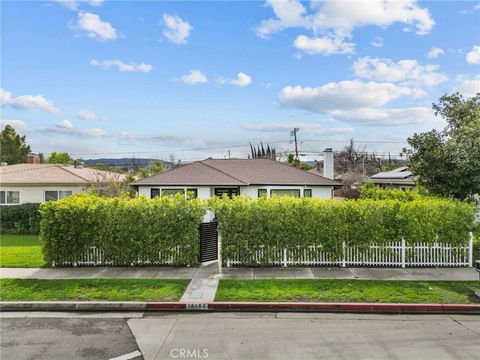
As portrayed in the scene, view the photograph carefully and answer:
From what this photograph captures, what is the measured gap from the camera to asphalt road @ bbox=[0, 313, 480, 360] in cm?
617

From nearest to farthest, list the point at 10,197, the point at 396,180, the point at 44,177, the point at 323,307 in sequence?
1. the point at 323,307
2. the point at 10,197
3. the point at 44,177
4. the point at 396,180

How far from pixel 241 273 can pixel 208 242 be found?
183 centimetres

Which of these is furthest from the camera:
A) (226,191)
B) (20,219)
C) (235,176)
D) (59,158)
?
(59,158)

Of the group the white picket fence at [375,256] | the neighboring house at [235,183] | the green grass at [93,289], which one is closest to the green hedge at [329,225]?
the white picket fence at [375,256]

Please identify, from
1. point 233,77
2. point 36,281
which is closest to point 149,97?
point 233,77

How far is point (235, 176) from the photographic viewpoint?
23094 millimetres

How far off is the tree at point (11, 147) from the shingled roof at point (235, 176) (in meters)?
33.0

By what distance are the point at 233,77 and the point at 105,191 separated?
35.0ft

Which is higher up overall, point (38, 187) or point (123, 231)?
point (38, 187)

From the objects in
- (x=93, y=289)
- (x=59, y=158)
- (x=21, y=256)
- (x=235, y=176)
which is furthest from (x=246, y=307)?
(x=59, y=158)

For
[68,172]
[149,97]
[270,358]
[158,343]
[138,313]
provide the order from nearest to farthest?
[270,358] → [158,343] → [138,313] → [149,97] → [68,172]

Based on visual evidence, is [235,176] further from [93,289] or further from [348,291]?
[348,291]

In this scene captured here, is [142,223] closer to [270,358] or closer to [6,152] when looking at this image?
[270,358]

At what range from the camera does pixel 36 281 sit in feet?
33.7
